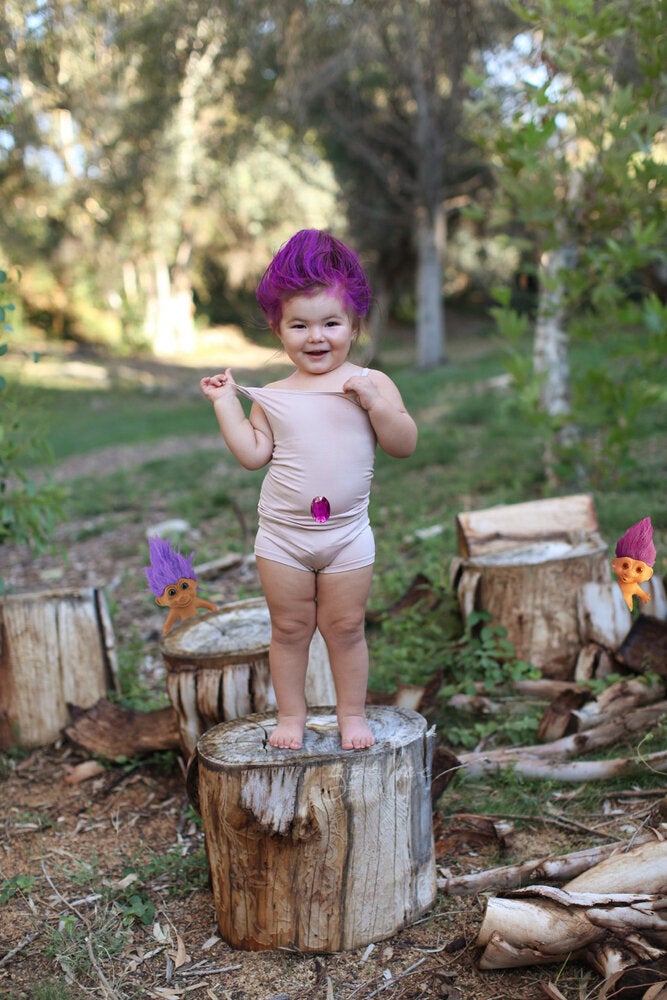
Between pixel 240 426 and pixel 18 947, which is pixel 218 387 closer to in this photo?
pixel 240 426

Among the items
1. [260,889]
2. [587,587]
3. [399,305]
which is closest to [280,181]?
[399,305]

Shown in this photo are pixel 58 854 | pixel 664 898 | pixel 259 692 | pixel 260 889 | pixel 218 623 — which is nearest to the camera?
pixel 664 898

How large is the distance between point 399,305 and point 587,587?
2299cm

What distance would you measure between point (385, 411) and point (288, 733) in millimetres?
924

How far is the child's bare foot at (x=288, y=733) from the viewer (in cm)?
242

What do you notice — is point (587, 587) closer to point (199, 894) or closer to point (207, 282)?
point (199, 894)

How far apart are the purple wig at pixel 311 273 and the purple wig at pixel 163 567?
788mm

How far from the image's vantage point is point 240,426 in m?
2.42

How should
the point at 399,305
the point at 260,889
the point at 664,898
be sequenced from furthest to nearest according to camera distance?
the point at 399,305, the point at 260,889, the point at 664,898

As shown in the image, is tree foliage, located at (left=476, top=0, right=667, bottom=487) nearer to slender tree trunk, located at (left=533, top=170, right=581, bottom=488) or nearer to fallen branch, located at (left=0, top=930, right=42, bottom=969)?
slender tree trunk, located at (left=533, top=170, right=581, bottom=488)

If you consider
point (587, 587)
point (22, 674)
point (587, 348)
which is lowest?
point (22, 674)

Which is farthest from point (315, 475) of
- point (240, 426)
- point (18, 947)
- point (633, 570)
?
point (18, 947)

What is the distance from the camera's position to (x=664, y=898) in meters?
2.13

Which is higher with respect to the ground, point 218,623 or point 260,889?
point 218,623
